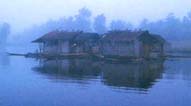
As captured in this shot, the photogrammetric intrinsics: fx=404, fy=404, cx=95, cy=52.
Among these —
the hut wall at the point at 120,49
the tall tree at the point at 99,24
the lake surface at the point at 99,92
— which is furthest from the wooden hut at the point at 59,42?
the tall tree at the point at 99,24

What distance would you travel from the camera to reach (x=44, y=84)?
85.5 ft

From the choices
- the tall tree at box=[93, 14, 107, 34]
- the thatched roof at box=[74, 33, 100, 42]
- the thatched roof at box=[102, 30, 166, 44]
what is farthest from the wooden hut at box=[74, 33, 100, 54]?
the tall tree at box=[93, 14, 107, 34]

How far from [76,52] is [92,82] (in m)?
32.1

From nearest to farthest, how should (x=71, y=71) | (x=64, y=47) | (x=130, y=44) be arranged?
(x=71, y=71), (x=130, y=44), (x=64, y=47)

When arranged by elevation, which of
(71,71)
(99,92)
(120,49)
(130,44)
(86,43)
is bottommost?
(99,92)

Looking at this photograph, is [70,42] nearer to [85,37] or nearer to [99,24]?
[85,37]

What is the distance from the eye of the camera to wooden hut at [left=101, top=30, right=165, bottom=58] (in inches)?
2068

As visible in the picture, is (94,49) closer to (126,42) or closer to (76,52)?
(76,52)

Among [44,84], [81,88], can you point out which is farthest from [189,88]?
[44,84]

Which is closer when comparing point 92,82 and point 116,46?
point 92,82

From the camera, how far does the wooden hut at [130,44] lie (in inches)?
2068

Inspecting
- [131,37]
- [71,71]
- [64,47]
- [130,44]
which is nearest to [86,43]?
[64,47]

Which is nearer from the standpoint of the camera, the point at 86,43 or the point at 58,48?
the point at 58,48

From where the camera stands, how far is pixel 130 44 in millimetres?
53062
